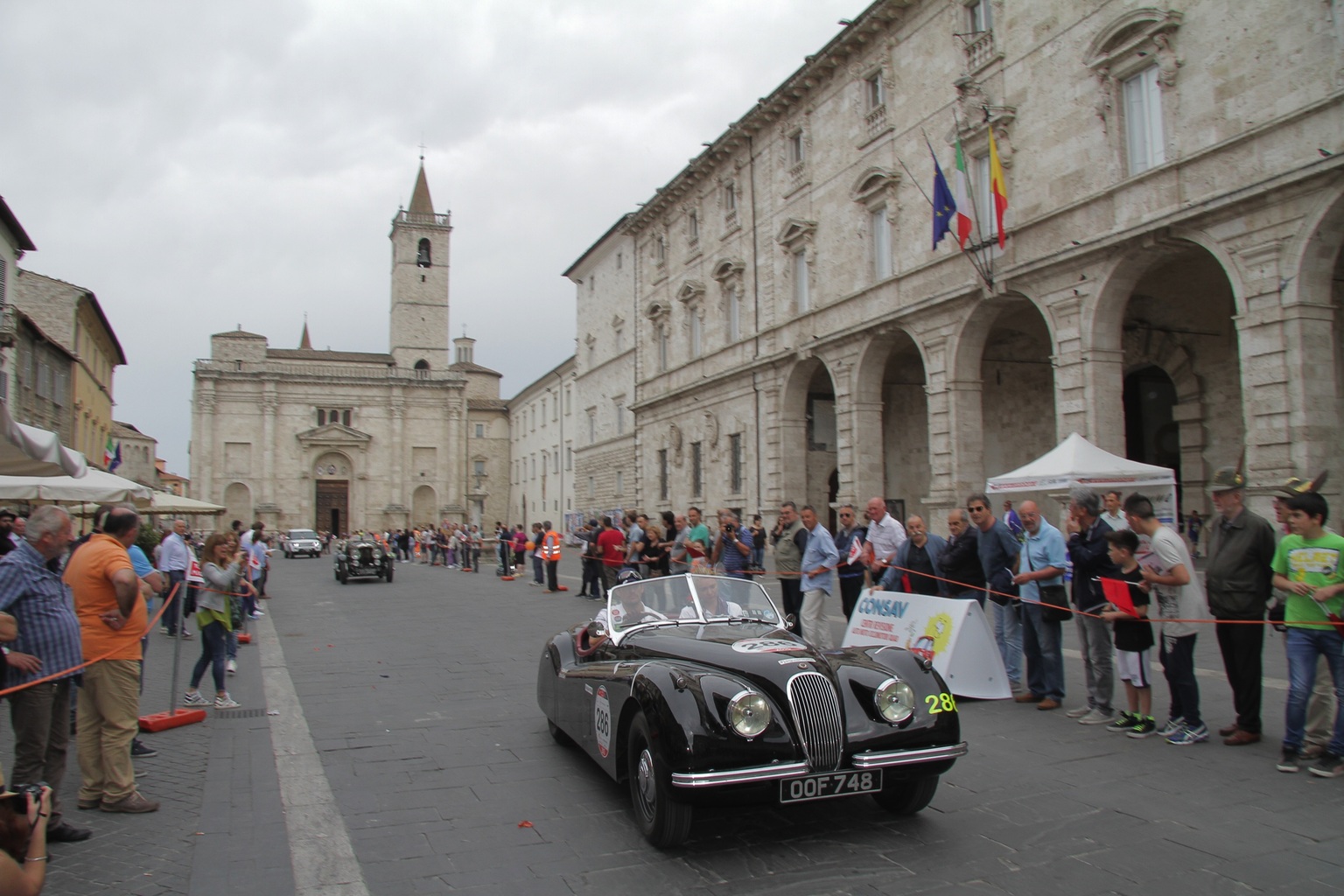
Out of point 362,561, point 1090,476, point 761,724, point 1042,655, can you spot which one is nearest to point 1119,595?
point 1042,655

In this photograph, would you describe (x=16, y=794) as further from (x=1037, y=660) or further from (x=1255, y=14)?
(x=1255, y=14)

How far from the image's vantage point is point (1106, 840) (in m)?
4.58

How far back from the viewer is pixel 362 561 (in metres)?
25.9

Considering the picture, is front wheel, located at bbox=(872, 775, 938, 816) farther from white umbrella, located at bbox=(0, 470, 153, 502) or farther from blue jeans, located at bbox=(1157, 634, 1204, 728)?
white umbrella, located at bbox=(0, 470, 153, 502)

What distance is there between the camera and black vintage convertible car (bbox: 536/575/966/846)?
4.38 metres

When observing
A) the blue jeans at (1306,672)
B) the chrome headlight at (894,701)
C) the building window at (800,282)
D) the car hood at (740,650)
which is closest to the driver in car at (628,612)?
the car hood at (740,650)

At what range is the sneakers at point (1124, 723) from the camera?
674cm

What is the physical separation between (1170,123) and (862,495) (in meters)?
11.5

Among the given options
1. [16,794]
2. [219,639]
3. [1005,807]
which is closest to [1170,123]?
[1005,807]

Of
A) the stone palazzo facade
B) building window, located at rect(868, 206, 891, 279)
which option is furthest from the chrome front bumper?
building window, located at rect(868, 206, 891, 279)

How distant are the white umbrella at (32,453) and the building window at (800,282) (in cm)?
2191

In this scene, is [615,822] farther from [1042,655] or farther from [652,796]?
[1042,655]

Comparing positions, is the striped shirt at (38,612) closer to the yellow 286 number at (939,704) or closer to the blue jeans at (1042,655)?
the yellow 286 number at (939,704)

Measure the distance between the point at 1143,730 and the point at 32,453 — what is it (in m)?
8.66
